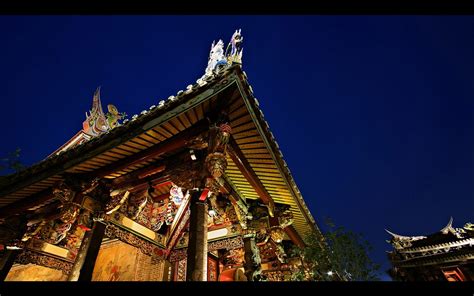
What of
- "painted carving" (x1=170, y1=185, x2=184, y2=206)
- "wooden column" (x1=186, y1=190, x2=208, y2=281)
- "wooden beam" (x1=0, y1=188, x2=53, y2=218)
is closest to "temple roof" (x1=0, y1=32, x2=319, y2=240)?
"wooden beam" (x1=0, y1=188, x2=53, y2=218)

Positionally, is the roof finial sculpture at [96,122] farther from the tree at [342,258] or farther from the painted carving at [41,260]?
the tree at [342,258]

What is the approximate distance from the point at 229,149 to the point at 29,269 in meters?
13.1

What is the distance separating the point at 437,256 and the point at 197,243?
1602 cm

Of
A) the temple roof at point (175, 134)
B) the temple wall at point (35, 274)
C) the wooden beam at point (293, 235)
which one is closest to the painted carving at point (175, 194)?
the temple roof at point (175, 134)

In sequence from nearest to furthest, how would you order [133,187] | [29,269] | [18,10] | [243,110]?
[18,10]
[243,110]
[133,187]
[29,269]

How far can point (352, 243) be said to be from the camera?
451 cm

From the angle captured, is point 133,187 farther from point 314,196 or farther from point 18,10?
point 314,196

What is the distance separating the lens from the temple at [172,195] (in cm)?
495

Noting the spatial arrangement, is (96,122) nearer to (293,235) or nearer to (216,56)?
(216,56)

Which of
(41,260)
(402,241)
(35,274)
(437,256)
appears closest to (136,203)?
(41,260)

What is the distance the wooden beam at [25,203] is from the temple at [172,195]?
3 cm

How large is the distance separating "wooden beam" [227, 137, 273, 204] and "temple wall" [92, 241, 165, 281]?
5.00m

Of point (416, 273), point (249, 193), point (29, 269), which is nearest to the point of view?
point (249, 193)

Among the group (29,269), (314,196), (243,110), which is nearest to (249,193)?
(243,110)
